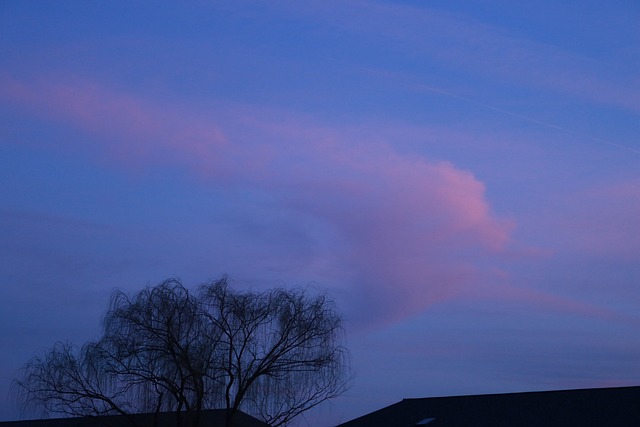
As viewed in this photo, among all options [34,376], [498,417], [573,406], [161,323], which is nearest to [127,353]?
[161,323]

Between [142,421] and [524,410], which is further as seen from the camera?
[142,421]

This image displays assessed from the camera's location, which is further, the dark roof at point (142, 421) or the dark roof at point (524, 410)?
the dark roof at point (142, 421)

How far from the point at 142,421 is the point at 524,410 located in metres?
13.8

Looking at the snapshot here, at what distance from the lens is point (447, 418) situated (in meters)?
29.2

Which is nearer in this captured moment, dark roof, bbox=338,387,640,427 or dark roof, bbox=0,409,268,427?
dark roof, bbox=338,387,640,427

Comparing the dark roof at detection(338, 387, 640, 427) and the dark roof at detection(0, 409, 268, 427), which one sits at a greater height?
the dark roof at detection(0, 409, 268, 427)

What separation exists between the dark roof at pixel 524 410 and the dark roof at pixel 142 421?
16.1 ft

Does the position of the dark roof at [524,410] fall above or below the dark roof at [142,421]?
below

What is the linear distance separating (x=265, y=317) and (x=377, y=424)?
5764 mm

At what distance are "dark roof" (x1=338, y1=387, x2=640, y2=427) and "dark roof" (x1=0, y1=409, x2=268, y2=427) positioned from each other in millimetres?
4898

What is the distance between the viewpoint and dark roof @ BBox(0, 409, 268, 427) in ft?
103

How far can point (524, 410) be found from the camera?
27250 mm

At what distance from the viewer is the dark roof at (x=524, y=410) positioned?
2458 cm

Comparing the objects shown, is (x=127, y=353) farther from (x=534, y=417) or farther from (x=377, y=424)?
(x=534, y=417)
